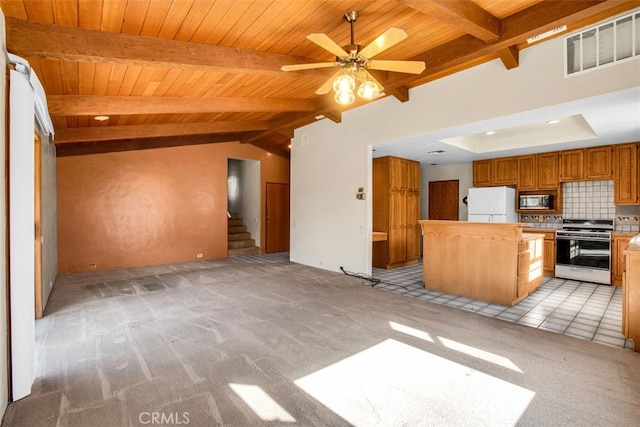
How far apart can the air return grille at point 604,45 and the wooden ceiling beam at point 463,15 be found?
0.91m

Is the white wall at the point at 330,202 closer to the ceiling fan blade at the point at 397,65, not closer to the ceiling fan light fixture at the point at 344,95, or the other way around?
the ceiling fan light fixture at the point at 344,95

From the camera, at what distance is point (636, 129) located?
4.40 m

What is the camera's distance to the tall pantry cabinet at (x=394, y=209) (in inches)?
261

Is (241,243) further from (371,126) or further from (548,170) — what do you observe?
(548,170)

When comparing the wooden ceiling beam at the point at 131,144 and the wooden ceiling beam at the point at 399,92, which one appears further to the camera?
the wooden ceiling beam at the point at 131,144

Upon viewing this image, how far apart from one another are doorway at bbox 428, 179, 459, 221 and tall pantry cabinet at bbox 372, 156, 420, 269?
134 cm

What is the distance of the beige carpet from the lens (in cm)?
196

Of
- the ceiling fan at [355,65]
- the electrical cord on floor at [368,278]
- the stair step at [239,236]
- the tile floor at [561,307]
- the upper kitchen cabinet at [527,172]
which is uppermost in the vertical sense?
the ceiling fan at [355,65]

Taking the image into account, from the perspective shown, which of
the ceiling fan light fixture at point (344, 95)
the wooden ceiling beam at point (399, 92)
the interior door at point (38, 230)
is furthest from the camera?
the wooden ceiling beam at point (399, 92)

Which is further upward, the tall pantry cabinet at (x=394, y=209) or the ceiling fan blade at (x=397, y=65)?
the ceiling fan blade at (x=397, y=65)

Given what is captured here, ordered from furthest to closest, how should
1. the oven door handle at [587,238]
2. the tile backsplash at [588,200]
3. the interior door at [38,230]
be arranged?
the tile backsplash at [588,200] → the oven door handle at [587,238] → the interior door at [38,230]

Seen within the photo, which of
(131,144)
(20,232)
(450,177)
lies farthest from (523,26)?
(131,144)

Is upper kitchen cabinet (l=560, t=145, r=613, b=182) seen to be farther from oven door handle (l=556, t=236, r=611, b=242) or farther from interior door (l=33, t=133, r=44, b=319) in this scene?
interior door (l=33, t=133, r=44, b=319)

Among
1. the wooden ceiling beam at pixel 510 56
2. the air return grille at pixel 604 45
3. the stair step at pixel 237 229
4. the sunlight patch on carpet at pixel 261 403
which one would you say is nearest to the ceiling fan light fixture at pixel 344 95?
the wooden ceiling beam at pixel 510 56
